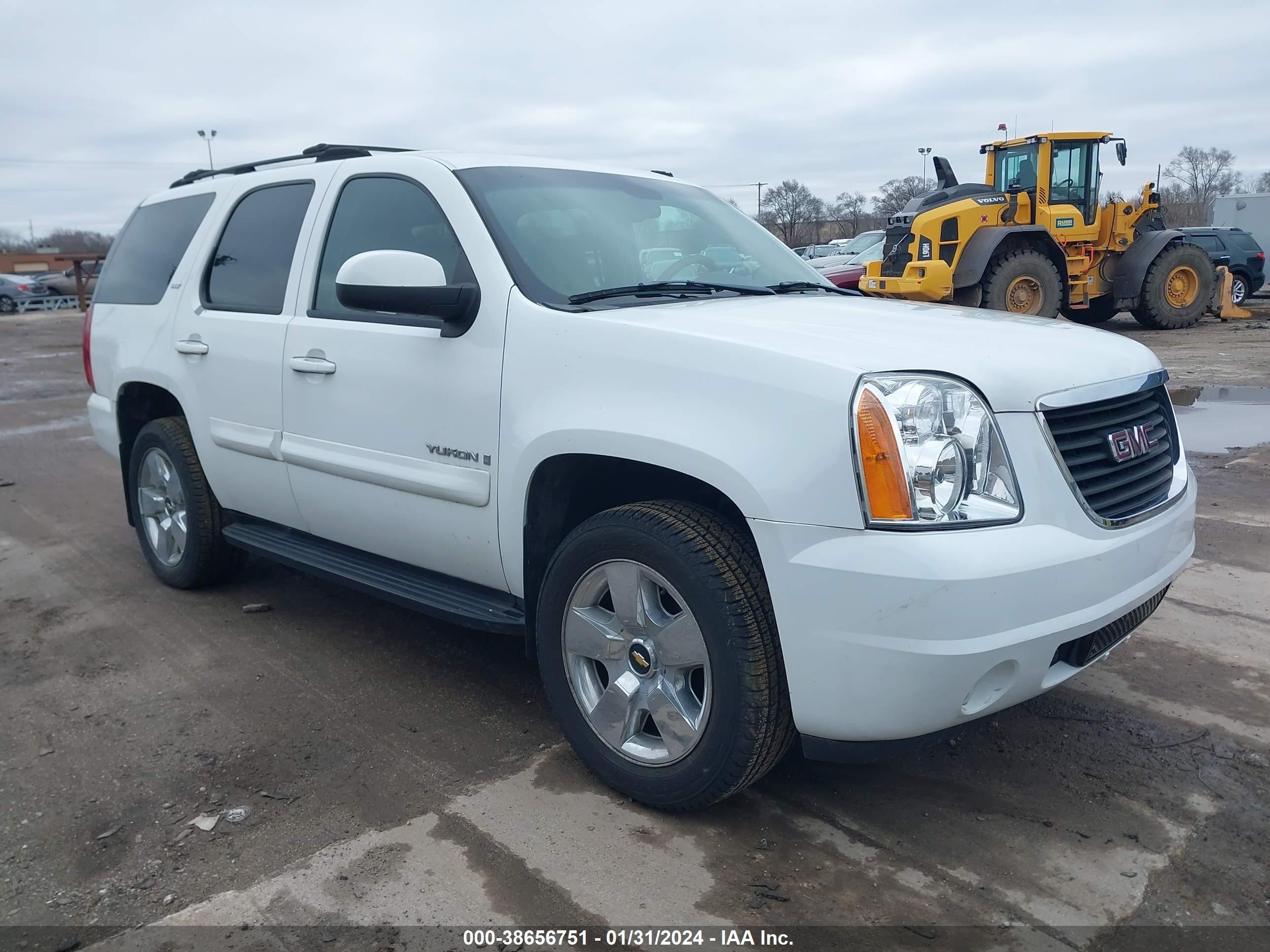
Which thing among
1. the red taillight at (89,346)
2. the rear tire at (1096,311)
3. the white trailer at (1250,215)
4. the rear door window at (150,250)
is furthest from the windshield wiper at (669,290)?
the white trailer at (1250,215)

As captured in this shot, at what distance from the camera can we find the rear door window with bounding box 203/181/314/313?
411 centimetres

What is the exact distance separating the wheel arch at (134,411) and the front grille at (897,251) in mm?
12285

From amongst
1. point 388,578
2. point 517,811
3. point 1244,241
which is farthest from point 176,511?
point 1244,241

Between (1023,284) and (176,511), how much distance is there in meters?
13.3

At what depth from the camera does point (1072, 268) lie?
1600 cm

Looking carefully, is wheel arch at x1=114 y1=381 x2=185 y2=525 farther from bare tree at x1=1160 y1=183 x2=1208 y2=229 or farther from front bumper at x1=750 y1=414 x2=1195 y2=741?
bare tree at x1=1160 y1=183 x2=1208 y2=229

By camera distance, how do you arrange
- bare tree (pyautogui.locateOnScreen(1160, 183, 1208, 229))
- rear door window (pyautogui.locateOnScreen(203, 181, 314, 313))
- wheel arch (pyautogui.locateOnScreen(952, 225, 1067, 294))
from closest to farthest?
rear door window (pyautogui.locateOnScreen(203, 181, 314, 313)) → wheel arch (pyautogui.locateOnScreen(952, 225, 1067, 294)) → bare tree (pyautogui.locateOnScreen(1160, 183, 1208, 229))

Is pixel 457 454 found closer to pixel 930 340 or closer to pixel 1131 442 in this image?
pixel 930 340

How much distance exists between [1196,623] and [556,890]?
302cm

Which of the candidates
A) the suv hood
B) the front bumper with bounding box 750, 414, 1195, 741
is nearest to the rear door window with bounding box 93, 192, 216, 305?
the suv hood

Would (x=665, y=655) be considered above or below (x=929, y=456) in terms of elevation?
below

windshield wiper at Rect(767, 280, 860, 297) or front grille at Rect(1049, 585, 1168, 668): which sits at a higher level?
windshield wiper at Rect(767, 280, 860, 297)

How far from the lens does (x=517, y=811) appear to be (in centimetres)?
295

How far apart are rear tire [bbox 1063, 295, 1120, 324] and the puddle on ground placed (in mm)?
5605
